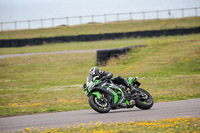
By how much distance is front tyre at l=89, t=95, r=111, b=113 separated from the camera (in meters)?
9.49

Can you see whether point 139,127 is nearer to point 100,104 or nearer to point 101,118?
point 101,118

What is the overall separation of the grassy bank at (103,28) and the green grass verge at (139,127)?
127 ft

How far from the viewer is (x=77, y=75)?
23.9m

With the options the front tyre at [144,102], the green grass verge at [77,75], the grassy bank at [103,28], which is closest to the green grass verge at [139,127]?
the front tyre at [144,102]

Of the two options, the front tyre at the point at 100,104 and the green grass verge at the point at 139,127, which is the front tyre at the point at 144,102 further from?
the green grass verge at the point at 139,127

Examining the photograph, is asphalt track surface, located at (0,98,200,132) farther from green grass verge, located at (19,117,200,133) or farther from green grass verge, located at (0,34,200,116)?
green grass verge, located at (0,34,200,116)

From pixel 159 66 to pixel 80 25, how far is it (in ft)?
110

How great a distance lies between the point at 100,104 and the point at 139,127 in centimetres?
246

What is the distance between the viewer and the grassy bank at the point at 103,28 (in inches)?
1836

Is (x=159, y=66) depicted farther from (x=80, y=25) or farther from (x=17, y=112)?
(x=80, y=25)

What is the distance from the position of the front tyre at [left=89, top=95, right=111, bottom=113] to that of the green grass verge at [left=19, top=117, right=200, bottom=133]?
4.26 feet

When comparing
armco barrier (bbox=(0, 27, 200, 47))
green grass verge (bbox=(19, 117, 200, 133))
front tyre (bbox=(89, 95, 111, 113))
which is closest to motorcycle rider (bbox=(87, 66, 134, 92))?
front tyre (bbox=(89, 95, 111, 113))

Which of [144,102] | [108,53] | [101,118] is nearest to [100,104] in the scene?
[101,118]

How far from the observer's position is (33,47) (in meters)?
42.3
